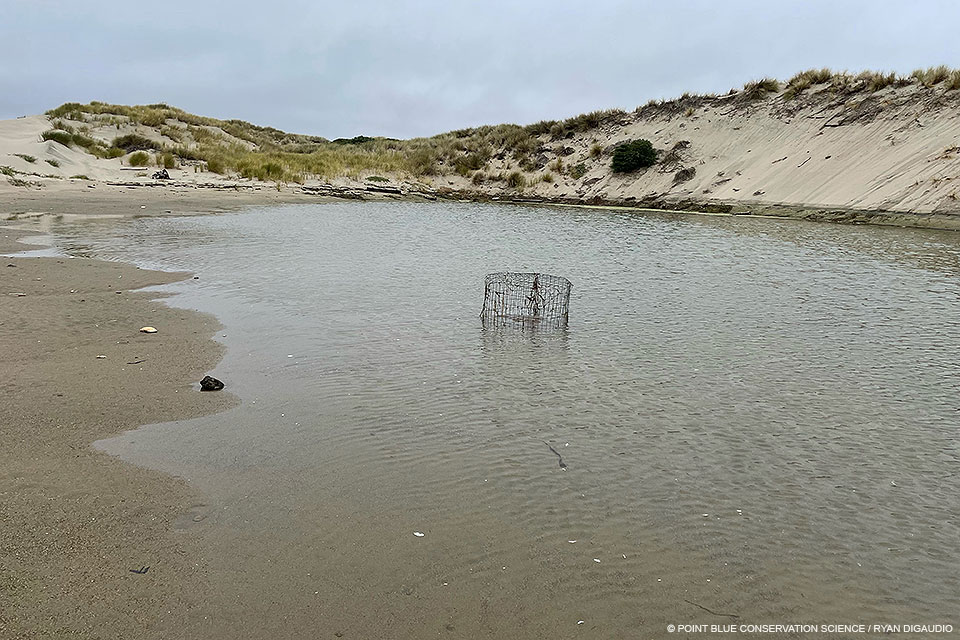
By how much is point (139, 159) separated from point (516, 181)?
16364 millimetres

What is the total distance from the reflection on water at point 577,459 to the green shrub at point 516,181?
80.2 ft

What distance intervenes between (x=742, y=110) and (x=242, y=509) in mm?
30436

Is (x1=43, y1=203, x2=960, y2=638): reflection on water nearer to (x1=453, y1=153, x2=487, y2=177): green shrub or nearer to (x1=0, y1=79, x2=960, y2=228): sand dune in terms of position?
(x1=0, y1=79, x2=960, y2=228): sand dune

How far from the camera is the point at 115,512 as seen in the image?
3189mm

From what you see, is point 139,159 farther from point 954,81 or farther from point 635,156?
point 954,81

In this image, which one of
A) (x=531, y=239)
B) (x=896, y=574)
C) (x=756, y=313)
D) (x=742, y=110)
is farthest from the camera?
(x=742, y=110)

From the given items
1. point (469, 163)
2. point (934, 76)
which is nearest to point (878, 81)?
point (934, 76)

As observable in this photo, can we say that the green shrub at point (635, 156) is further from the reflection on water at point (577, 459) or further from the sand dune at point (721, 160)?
the reflection on water at point (577, 459)

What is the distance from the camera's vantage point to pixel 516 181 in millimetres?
33094

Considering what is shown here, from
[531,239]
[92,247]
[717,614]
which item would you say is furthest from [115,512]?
[531,239]

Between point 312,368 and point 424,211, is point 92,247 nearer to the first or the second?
point 312,368

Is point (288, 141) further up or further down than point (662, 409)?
further up

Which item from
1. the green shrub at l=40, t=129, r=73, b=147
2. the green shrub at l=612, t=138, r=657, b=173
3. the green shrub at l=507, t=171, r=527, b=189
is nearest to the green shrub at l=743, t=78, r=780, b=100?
the green shrub at l=612, t=138, r=657, b=173

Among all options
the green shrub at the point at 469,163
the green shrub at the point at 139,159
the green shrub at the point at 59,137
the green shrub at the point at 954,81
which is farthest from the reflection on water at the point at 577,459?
the green shrub at the point at 469,163
